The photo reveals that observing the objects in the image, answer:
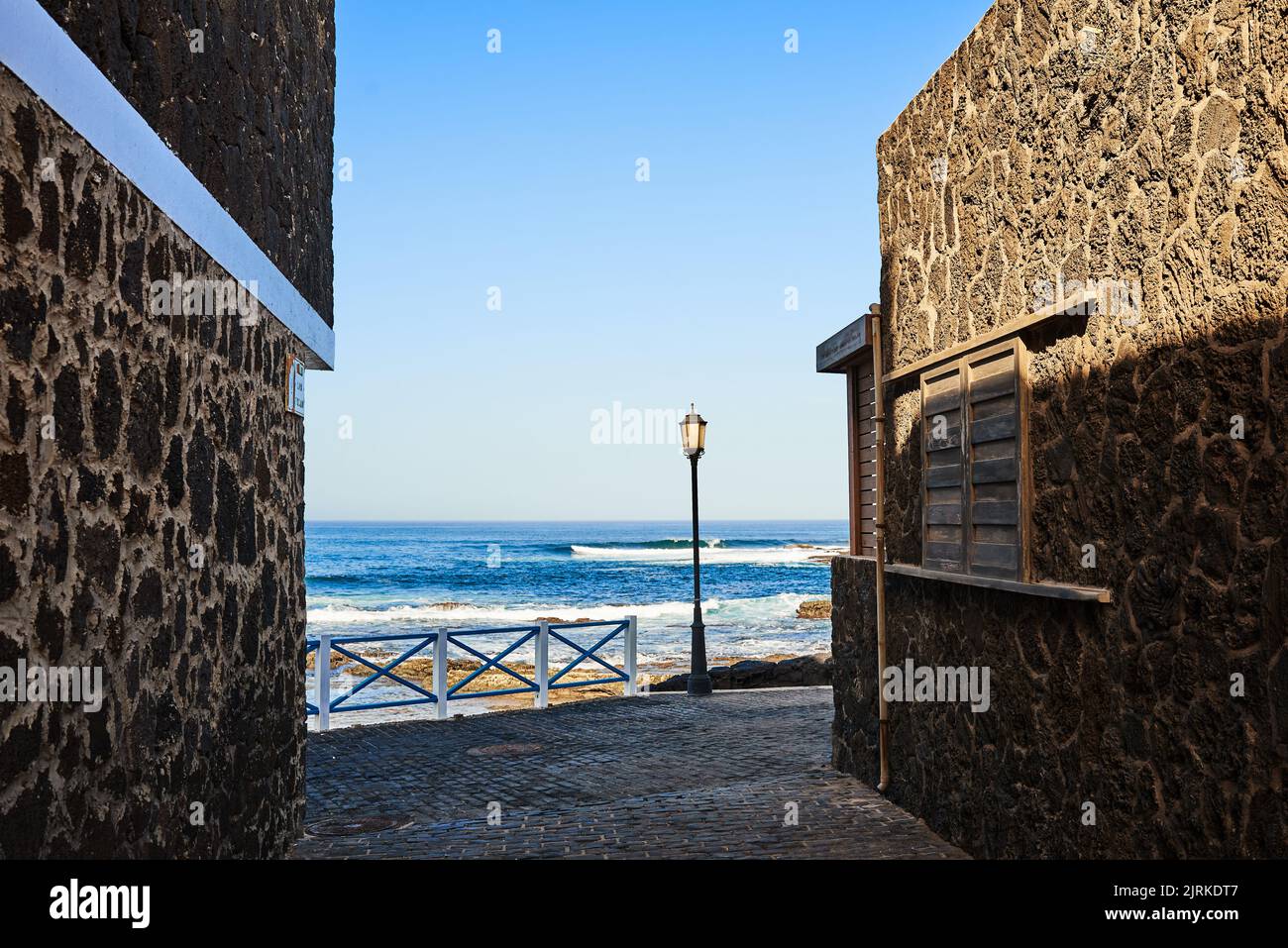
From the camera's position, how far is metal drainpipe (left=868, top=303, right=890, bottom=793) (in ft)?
24.2

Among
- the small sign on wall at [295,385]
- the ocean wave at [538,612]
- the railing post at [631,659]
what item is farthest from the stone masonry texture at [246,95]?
the ocean wave at [538,612]

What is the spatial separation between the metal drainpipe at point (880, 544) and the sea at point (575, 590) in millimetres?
8482

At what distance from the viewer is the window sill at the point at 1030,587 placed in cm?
453

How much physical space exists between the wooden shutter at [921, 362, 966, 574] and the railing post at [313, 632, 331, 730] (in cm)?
658

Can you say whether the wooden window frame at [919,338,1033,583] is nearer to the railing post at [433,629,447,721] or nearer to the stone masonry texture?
the stone masonry texture

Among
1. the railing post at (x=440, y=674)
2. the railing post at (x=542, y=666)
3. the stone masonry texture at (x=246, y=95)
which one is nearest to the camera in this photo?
the stone masonry texture at (x=246, y=95)

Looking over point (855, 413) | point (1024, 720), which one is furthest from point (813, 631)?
point (1024, 720)

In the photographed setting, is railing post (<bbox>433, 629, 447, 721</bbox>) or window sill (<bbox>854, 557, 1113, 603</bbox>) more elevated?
window sill (<bbox>854, 557, 1113, 603</bbox>)

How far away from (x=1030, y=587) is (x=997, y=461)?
817 millimetres

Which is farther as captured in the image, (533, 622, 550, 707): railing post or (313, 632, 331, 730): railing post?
(533, 622, 550, 707): railing post

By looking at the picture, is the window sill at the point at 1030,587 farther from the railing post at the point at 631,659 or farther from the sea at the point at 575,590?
the sea at the point at 575,590

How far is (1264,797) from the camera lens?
11.6 feet

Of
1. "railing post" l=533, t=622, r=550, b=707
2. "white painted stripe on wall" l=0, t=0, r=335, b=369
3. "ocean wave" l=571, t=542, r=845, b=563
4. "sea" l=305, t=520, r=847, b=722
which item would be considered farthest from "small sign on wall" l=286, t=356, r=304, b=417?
"ocean wave" l=571, t=542, r=845, b=563
